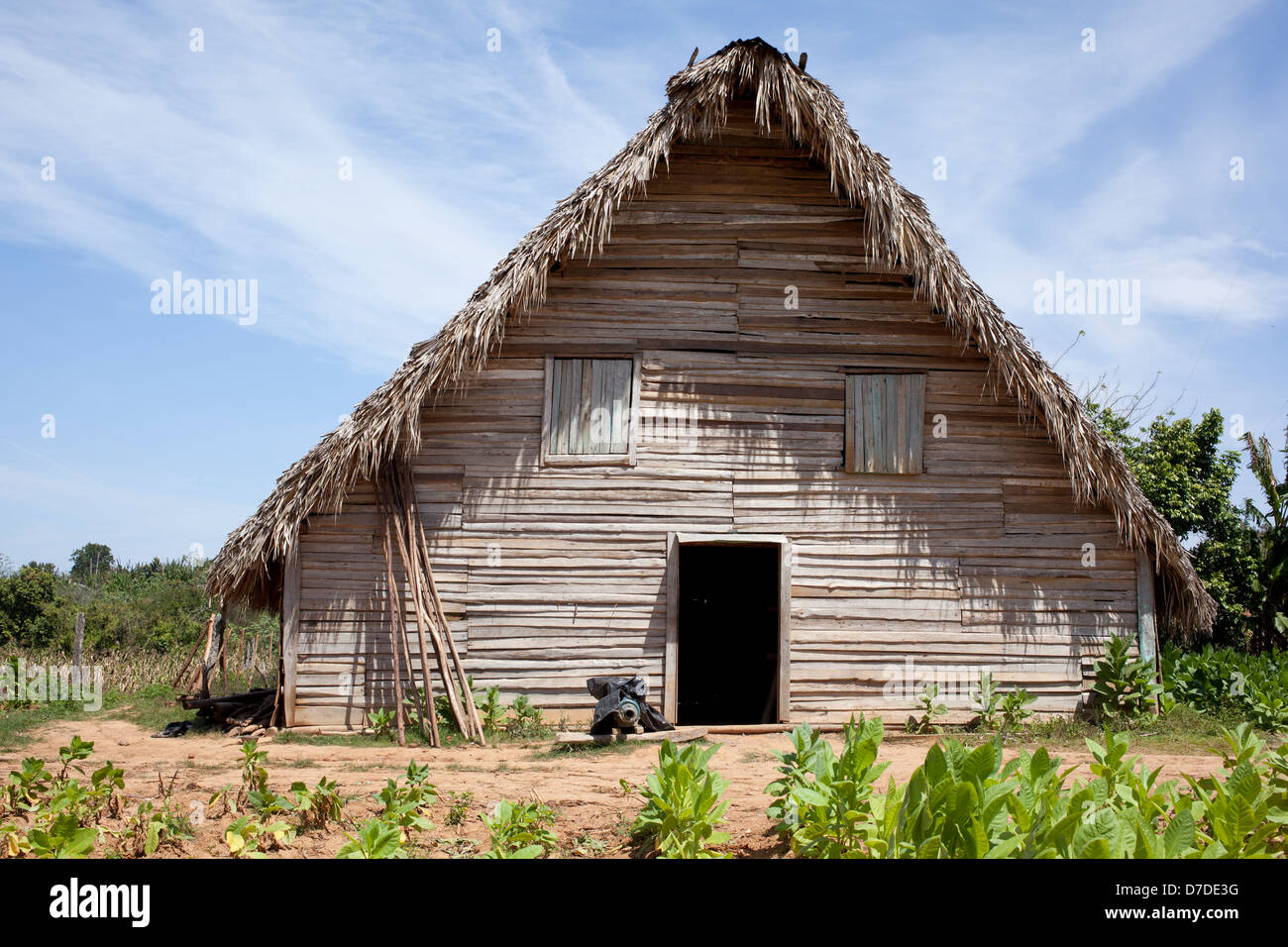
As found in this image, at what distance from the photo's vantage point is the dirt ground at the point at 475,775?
470 cm

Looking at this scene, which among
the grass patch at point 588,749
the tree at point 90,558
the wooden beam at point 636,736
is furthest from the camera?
the tree at point 90,558

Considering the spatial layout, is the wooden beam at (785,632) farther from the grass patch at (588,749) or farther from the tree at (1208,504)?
the tree at (1208,504)

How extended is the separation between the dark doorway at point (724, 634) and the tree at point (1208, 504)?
6840 millimetres

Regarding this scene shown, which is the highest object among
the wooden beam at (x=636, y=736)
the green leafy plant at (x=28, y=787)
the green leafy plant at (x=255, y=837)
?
the green leafy plant at (x=28, y=787)

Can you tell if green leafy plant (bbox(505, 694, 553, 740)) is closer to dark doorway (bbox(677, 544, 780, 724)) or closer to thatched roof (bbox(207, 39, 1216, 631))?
thatched roof (bbox(207, 39, 1216, 631))

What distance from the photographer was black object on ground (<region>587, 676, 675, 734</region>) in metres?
8.33

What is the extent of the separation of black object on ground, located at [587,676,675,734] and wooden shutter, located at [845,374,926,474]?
3.07 m

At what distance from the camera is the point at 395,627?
878cm

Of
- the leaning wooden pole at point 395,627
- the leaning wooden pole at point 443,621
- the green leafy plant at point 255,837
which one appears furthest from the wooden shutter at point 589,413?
the green leafy plant at point 255,837

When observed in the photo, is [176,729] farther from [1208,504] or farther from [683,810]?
[1208,504]
